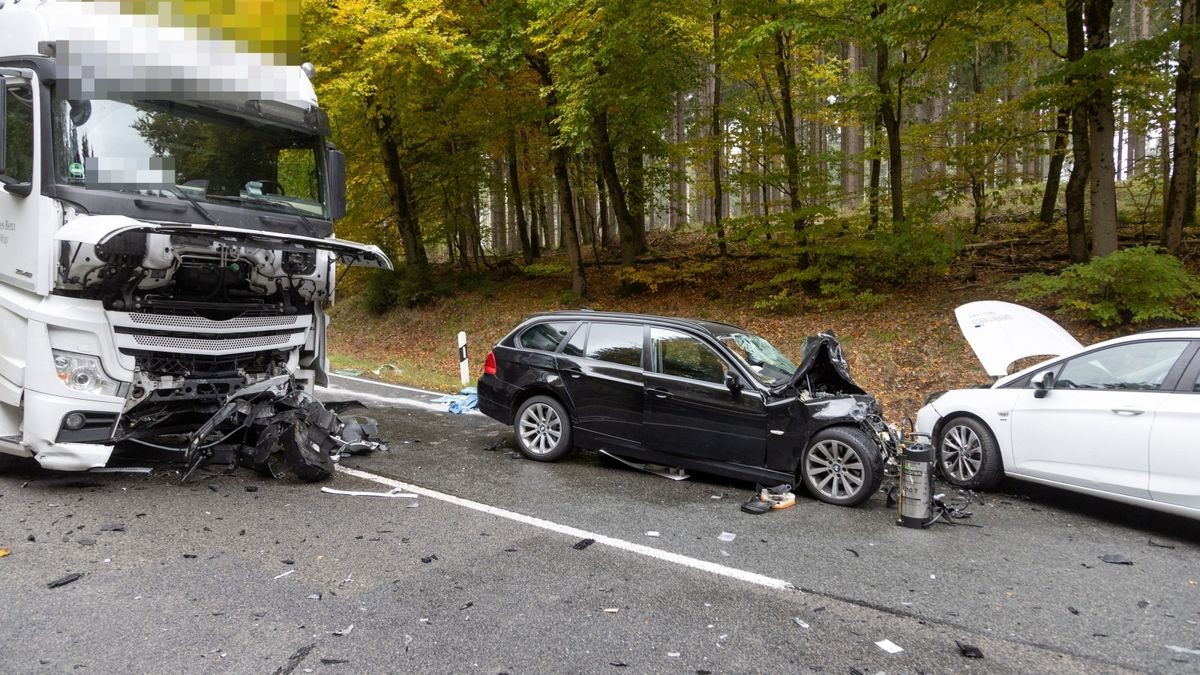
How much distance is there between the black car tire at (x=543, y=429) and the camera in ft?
23.2

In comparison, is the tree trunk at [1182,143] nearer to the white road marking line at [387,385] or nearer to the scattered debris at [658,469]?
the scattered debris at [658,469]

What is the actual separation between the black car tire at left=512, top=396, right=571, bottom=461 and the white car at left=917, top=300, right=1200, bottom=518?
3.69 m

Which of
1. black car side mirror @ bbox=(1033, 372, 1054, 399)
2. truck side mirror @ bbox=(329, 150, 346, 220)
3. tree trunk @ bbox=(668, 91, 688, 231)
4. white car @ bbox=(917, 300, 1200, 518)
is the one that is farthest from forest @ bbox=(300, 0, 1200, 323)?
truck side mirror @ bbox=(329, 150, 346, 220)

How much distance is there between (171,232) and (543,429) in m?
3.87

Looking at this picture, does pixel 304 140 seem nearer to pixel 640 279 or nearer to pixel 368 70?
pixel 368 70

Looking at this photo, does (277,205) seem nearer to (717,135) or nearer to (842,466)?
(842,466)

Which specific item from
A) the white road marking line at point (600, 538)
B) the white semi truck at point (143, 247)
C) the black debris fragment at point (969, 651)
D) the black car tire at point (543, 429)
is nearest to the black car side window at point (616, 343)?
the black car tire at point (543, 429)

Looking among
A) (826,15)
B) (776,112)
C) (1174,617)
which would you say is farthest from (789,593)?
(776,112)

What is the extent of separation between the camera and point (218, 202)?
586cm

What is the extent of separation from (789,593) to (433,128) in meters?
17.8

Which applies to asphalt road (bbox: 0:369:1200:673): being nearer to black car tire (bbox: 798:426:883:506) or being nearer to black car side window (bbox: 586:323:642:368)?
black car tire (bbox: 798:426:883:506)

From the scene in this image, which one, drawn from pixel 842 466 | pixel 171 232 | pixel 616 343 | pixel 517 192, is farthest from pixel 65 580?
pixel 517 192

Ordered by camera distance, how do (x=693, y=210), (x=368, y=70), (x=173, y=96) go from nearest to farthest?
(x=173, y=96)
(x=368, y=70)
(x=693, y=210)

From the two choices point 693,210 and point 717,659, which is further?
point 693,210
